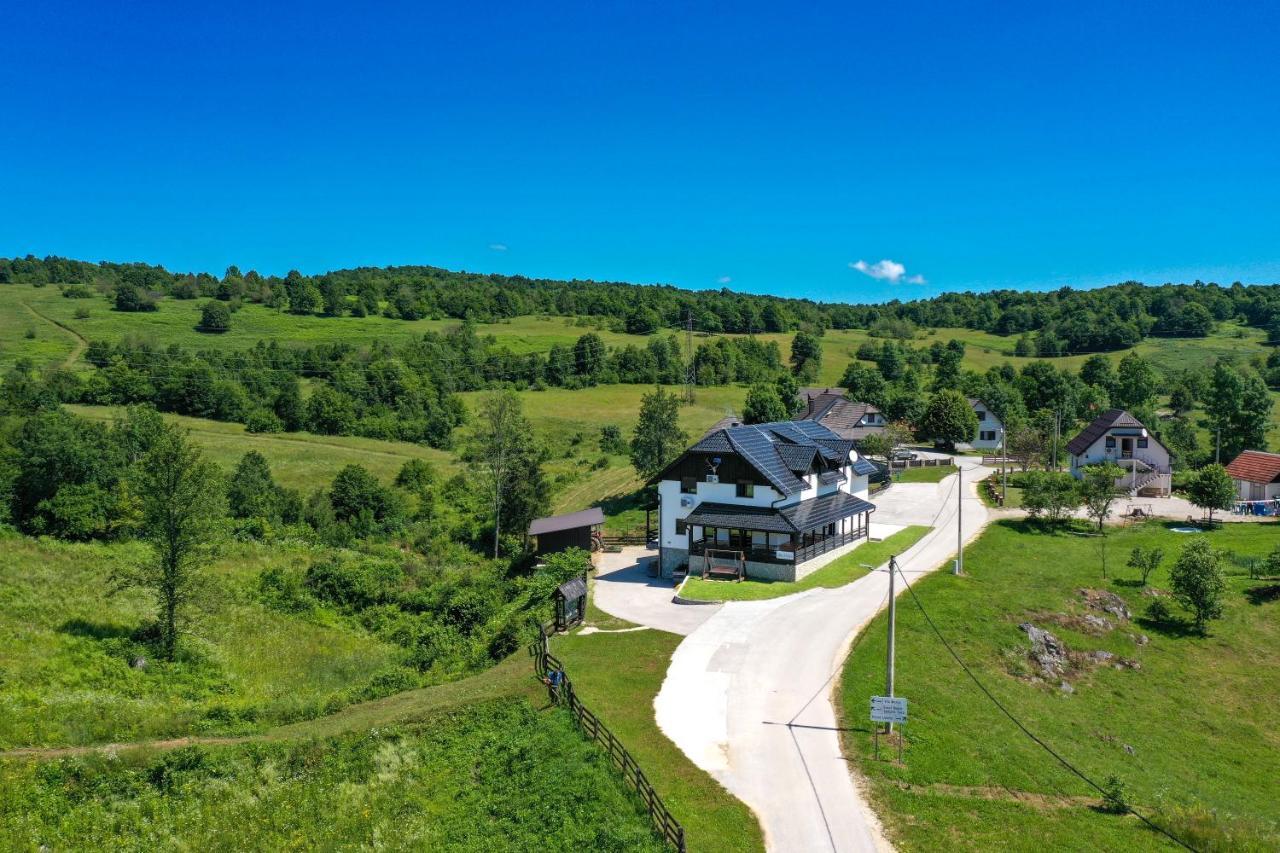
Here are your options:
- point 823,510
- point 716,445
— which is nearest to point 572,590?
point 716,445

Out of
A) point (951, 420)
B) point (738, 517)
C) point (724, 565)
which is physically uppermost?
point (951, 420)

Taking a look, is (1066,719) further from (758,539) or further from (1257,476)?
(1257,476)

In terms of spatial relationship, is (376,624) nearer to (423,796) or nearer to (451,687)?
(451,687)

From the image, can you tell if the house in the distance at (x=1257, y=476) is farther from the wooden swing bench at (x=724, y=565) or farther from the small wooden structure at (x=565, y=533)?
the small wooden structure at (x=565, y=533)

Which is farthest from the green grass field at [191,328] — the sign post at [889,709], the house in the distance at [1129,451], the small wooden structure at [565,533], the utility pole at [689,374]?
the sign post at [889,709]

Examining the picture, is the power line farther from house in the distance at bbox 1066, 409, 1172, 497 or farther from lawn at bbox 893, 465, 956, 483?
house in the distance at bbox 1066, 409, 1172, 497

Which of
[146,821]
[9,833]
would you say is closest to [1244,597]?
[146,821]
